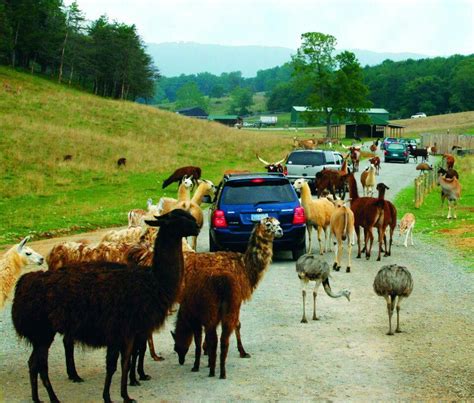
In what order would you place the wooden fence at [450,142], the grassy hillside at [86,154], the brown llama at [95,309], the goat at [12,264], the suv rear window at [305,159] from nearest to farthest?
the brown llama at [95,309] → the goat at [12,264] → the grassy hillside at [86,154] → the suv rear window at [305,159] → the wooden fence at [450,142]

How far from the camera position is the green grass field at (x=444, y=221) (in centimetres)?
1983

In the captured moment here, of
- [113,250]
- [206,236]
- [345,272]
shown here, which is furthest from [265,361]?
[206,236]

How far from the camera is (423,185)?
32.7 m

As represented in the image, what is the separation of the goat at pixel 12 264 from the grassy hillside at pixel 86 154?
9023 mm

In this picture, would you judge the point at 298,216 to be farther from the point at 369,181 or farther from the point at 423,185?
the point at 423,185

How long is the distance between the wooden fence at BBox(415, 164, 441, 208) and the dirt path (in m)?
15.4

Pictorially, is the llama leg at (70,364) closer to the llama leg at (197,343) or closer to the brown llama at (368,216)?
the llama leg at (197,343)

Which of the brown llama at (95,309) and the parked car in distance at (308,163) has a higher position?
the parked car in distance at (308,163)

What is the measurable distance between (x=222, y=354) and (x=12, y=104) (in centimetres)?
6066

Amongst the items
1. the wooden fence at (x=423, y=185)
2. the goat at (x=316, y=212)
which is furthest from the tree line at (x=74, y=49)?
the goat at (x=316, y=212)

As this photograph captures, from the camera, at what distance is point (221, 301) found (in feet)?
28.8

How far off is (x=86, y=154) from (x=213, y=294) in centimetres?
4019

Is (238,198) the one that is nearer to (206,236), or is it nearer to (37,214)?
(206,236)

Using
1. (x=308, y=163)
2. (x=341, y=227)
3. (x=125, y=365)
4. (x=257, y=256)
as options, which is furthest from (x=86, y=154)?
(x=125, y=365)
